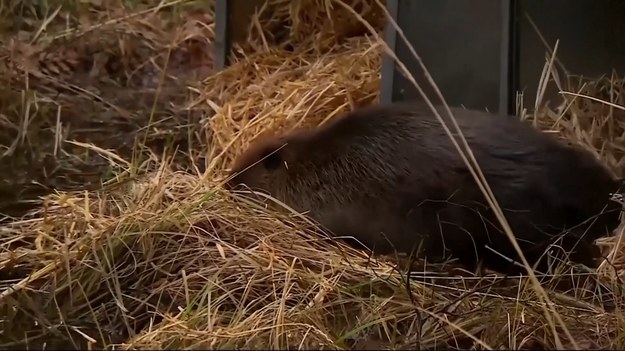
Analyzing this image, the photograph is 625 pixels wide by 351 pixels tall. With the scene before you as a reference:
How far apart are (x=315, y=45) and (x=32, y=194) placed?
139cm

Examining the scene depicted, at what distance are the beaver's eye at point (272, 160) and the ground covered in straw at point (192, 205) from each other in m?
0.15

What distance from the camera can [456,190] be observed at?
216cm

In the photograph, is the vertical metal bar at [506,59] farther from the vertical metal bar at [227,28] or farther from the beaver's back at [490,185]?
the vertical metal bar at [227,28]

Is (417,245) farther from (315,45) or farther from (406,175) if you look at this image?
(315,45)

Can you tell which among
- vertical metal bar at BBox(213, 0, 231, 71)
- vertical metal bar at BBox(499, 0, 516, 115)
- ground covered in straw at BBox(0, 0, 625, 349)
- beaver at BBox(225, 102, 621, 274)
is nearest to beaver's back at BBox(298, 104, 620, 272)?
beaver at BBox(225, 102, 621, 274)

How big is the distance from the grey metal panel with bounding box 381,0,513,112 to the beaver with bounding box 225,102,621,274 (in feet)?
1.48

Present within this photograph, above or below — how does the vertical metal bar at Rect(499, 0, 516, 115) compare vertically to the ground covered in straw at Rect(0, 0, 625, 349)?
above

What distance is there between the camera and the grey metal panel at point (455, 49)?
2.80 metres

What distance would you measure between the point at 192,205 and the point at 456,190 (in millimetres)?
601

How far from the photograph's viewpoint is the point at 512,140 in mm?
2229

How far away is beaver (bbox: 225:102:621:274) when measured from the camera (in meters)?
2.14

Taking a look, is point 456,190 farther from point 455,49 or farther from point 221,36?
point 221,36

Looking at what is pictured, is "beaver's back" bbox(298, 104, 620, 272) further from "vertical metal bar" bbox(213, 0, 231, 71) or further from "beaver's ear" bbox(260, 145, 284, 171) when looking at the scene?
"vertical metal bar" bbox(213, 0, 231, 71)

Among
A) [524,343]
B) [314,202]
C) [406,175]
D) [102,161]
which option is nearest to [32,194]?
[102,161]
